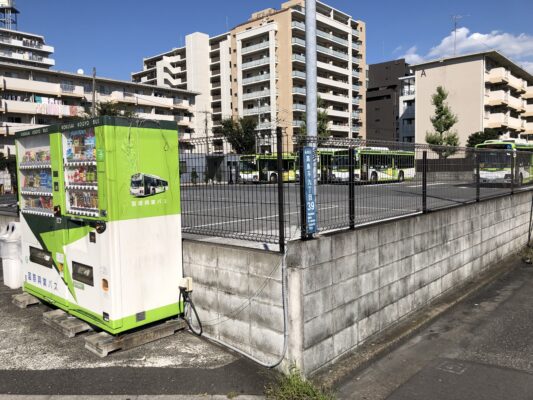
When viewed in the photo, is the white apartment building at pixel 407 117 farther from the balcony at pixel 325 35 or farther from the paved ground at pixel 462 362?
the paved ground at pixel 462 362

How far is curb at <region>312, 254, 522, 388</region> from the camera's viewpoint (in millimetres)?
4047

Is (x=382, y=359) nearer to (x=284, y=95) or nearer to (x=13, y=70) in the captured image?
(x=13, y=70)

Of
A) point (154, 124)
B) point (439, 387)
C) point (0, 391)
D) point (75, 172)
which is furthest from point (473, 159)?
point (0, 391)

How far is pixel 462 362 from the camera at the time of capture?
4.49m

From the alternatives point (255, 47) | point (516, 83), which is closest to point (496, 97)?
point (516, 83)

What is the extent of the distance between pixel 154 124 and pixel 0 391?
2.85m

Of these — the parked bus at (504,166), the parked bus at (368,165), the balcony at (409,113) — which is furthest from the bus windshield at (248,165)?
the balcony at (409,113)

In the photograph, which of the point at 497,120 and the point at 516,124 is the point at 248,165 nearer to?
the point at 497,120

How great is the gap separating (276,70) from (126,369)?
57722 millimetres

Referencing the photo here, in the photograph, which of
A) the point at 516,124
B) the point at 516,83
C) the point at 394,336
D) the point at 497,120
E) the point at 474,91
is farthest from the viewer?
the point at 516,83

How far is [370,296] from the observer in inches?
188

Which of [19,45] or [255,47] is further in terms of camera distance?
[19,45]

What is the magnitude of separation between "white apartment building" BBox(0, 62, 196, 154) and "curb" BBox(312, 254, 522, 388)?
3387 cm

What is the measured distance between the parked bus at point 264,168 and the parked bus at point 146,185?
101 centimetres
